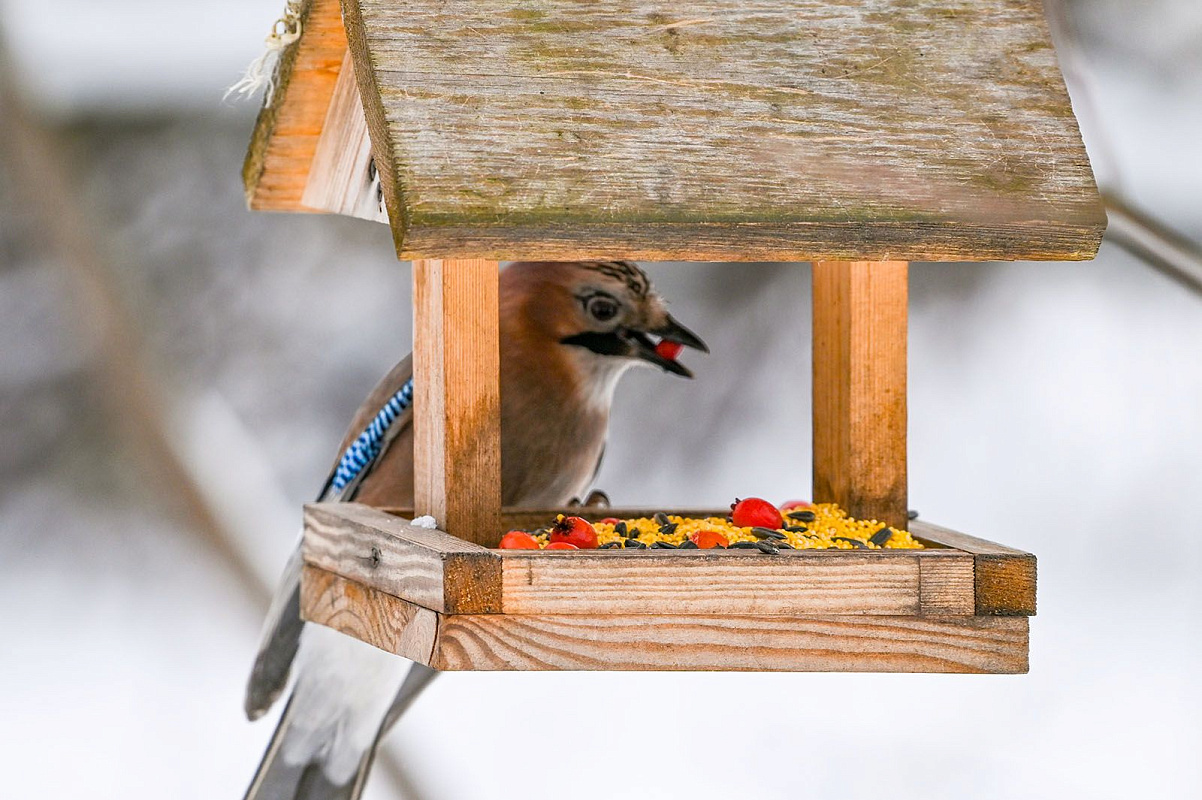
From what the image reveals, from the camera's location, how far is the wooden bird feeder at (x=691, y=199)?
5.46 feet

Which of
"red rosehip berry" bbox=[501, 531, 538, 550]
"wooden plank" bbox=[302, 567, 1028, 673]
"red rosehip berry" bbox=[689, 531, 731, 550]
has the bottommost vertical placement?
"wooden plank" bbox=[302, 567, 1028, 673]

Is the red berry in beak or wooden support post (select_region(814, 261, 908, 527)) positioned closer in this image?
wooden support post (select_region(814, 261, 908, 527))

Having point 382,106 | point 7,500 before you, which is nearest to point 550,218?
point 382,106

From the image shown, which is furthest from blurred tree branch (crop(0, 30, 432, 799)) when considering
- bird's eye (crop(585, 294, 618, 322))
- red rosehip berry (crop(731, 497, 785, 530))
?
red rosehip berry (crop(731, 497, 785, 530))

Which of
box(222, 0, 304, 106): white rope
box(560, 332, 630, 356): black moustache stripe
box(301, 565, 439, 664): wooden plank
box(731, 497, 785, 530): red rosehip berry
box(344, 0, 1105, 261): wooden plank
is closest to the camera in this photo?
box(344, 0, 1105, 261): wooden plank

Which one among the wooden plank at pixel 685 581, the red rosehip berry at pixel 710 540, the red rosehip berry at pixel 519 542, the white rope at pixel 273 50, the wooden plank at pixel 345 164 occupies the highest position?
the white rope at pixel 273 50

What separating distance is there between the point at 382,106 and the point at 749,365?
2.27 m

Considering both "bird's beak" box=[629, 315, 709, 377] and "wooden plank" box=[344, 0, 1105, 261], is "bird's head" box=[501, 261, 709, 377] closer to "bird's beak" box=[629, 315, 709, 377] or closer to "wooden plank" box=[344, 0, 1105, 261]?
"bird's beak" box=[629, 315, 709, 377]

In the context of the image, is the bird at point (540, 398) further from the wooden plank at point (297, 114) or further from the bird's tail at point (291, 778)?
the wooden plank at point (297, 114)

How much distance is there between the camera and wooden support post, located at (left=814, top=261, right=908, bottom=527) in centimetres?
207

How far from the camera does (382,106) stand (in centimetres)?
168

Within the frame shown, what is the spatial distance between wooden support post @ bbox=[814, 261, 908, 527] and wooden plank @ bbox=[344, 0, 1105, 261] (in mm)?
294

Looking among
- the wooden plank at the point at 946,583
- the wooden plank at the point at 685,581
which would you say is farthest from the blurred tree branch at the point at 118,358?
the wooden plank at the point at 946,583

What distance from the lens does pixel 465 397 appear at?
1.91 meters
